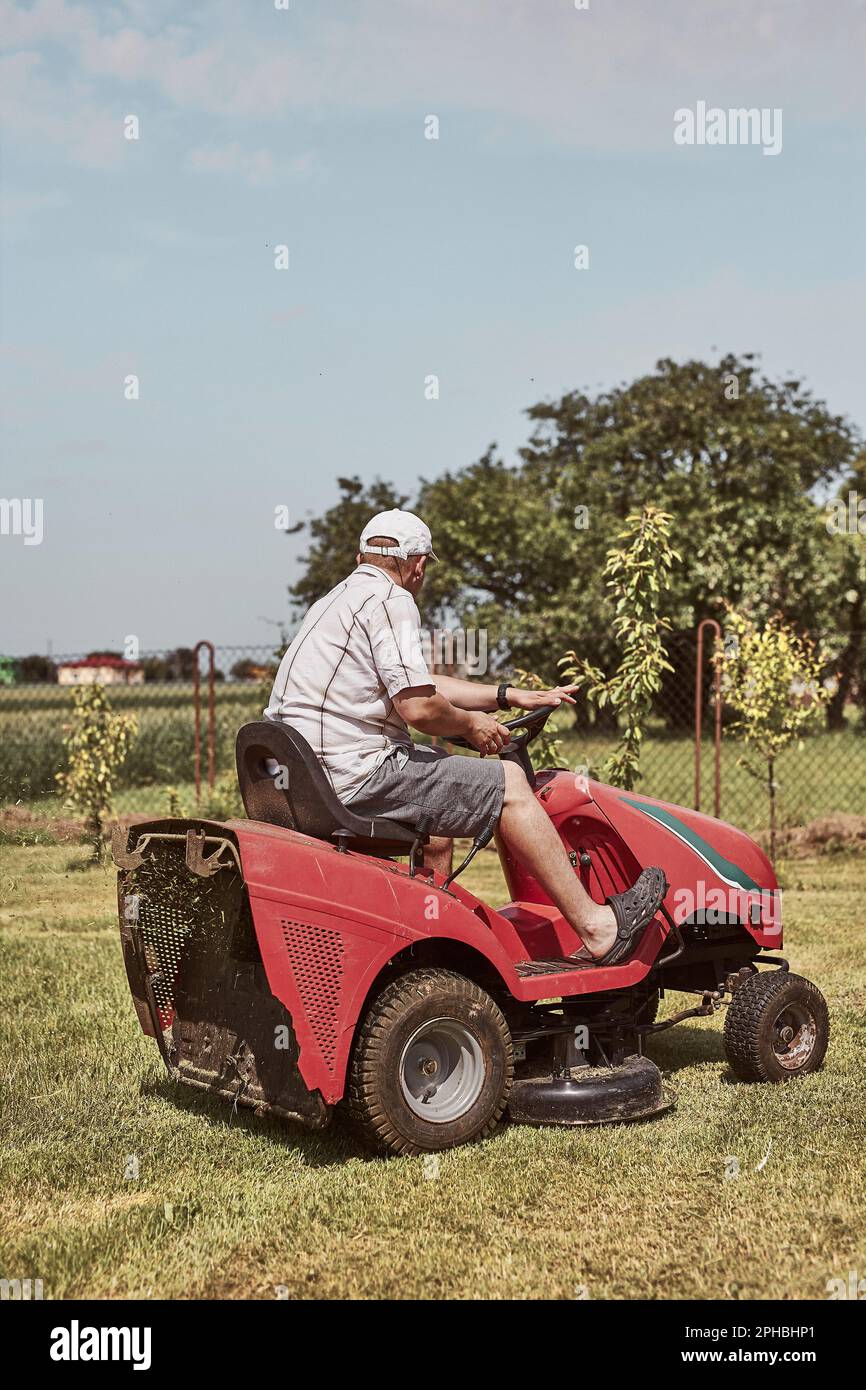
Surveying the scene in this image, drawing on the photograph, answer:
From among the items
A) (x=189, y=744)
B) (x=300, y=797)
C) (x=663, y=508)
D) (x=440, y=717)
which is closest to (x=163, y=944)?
(x=300, y=797)

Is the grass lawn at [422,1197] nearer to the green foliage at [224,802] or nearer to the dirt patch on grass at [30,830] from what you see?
the dirt patch on grass at [30,830]

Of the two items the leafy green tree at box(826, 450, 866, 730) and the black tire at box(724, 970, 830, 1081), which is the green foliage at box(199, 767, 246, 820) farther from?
the leafy green tree at box(826, 450, 866, 730)

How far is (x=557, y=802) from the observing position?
5191mm

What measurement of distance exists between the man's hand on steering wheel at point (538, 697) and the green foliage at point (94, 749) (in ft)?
24.1

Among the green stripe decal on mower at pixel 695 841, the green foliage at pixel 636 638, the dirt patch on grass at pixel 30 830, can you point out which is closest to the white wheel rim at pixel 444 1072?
the green stripe decal on mower at pixel 695 841

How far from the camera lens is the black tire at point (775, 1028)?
5.17 meters

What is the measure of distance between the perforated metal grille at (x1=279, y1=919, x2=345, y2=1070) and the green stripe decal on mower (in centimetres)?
137

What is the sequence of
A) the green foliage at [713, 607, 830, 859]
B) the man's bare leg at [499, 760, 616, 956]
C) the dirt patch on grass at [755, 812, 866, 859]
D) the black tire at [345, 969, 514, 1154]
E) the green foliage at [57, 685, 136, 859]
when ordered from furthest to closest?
1. the green foliage at [57, 685, 136, 859]
2. the dirt patch on grass at [755, 812, 866, 859]
3. the green foliage at [713, 607, 830, 859]
4. the man's bare leg at [499, 760, 616, 956]
5. the black tire at [345, 969, 514, 1154]

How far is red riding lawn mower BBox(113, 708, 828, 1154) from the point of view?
166 inches

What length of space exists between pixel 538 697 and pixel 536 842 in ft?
1.92

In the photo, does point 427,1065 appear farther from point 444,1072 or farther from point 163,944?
point 163,944

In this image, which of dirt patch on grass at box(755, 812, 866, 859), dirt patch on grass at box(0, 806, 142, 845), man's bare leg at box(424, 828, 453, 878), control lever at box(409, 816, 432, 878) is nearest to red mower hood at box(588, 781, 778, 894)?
man's bare leg at box(424, 828, 453, 878)
